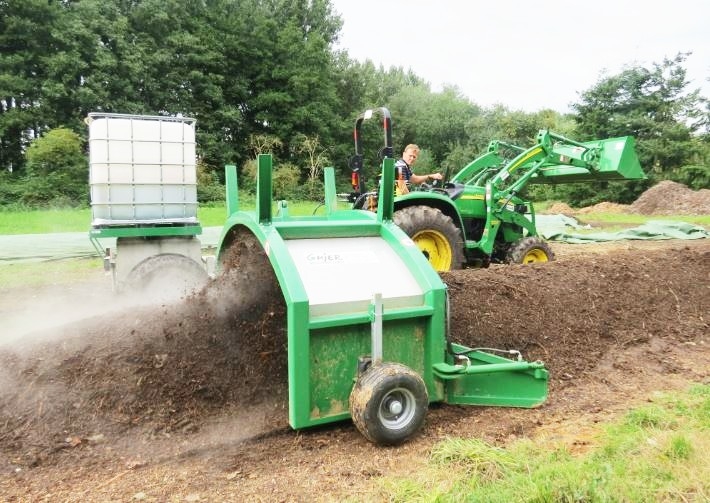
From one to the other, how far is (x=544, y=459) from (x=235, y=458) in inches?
61.3

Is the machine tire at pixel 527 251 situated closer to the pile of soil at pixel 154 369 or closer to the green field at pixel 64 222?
the pile of soil at pixel 154 369

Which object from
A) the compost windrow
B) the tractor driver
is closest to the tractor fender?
the tractor driver

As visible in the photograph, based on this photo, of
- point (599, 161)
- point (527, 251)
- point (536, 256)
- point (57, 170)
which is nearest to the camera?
point (527, 251)

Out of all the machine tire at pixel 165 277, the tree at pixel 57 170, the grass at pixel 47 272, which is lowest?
the grass at pixel 47 272

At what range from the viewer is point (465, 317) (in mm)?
4699

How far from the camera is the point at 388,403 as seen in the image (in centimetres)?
301

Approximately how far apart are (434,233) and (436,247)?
0.20 m

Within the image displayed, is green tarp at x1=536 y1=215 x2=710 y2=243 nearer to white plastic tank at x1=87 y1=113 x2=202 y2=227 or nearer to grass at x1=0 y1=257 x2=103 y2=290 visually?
white plastic tank at x1=87 y1=113 x2=202 y2=227

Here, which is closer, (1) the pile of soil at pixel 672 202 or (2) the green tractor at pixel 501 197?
(2) the green tractor at pixel 501 197

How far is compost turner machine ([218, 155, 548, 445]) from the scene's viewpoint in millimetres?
2945

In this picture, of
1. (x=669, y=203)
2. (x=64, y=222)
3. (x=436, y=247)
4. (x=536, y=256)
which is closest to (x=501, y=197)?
(x=536, y=256)

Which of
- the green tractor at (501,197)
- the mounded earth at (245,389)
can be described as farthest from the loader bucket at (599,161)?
the mounded earth at (245,389)

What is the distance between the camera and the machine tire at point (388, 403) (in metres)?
2.91

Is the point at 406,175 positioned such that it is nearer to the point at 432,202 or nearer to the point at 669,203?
the point at 432,202
